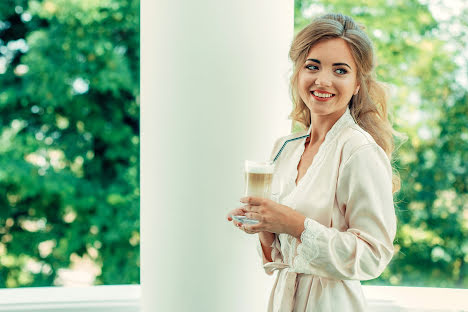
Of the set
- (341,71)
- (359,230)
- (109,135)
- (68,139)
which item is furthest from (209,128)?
(68,139)

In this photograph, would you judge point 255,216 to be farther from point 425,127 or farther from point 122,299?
point 425,127

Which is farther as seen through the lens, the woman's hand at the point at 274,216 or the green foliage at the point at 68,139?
the green foliage at the point at 68,139

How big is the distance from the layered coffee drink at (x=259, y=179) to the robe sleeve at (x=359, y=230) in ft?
0.55

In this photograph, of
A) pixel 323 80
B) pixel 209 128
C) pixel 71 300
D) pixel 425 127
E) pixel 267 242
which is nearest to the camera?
pixel 323 80

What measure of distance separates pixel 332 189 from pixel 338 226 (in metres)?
0.12

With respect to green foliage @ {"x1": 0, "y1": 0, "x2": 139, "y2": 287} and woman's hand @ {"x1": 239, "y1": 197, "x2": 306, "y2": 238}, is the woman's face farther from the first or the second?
green foliage @ {"x1": 0, "y1": 0, "x2": 139, "y2": 287}

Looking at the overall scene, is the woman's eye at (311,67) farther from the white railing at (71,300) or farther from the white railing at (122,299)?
the white railing at (71,300)

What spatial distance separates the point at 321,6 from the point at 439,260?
116 inches

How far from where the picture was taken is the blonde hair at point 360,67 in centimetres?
160

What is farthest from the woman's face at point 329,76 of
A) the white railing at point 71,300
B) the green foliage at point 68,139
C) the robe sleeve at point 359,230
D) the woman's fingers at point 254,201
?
the green foliage at point 68,139

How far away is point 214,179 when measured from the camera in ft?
6.74

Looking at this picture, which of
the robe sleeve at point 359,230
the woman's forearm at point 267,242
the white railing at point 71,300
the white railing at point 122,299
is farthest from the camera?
the white railing at point 71,300

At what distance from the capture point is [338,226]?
5.15 feet

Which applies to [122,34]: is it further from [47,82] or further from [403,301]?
[403,301]
